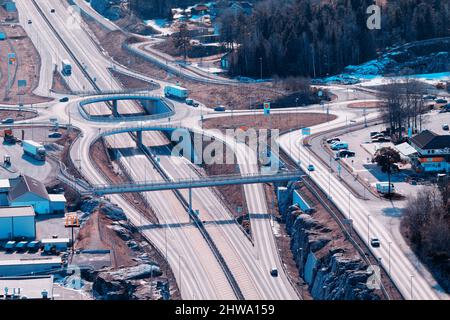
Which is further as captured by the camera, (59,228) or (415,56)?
(415,56)

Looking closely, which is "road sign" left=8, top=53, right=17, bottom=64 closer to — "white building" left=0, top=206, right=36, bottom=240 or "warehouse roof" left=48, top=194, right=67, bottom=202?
"warehouse roof" left=48, top=194, right=67, bottom=202

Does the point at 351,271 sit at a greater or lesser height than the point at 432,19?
lesser

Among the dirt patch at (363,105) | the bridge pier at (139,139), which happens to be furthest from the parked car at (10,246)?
the dirt patch at (363,105)

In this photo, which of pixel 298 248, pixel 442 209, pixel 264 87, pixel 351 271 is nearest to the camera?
pixel 351 271

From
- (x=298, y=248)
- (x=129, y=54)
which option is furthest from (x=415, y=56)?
(x=298, y=248)

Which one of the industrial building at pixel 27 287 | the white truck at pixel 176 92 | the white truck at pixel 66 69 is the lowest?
the industrial building at pixel 27 287

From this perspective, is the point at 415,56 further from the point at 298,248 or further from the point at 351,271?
the point at 351,271

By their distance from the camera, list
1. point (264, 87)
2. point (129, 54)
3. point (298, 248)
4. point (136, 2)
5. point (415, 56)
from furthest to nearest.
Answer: point (136, 2), point (129, 54), point (415, 56), point (264, 87), point (298, 248)

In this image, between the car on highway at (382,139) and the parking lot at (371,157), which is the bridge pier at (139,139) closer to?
the parking lot at (371,157)
